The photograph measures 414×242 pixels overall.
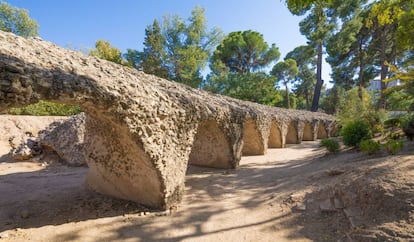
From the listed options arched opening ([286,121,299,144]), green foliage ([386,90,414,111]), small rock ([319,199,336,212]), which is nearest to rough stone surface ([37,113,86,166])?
small rock ([319,199,336,212])

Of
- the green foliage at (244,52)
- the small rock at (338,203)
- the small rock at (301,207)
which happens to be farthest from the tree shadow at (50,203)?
the green foliage at (244,52)

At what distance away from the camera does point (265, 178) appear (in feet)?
16.3

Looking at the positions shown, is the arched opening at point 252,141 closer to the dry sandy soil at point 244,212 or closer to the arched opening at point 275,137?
the arched opening at point 275,137

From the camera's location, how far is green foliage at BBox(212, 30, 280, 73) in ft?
69.3

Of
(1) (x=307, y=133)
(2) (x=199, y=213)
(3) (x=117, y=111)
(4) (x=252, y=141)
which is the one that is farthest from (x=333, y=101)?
(3) (x=117, y=111)

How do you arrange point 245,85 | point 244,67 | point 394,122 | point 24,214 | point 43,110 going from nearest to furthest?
1. point 24,214
2. point 394,122
3. point 43,110
4. point 245,85
5. point 244,67

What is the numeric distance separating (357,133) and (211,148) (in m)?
4.47

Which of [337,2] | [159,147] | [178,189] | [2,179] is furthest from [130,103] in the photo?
[337,2]

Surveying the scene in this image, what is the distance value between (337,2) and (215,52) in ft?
37.6

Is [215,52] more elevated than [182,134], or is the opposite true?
[215,52]

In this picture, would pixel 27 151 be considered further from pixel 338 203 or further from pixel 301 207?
pixel 338 203

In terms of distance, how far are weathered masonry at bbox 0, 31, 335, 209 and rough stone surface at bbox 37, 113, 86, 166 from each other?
10.2 feet

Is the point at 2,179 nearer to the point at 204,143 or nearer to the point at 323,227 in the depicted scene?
the point at 204,143

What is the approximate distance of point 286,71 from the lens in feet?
81.0
